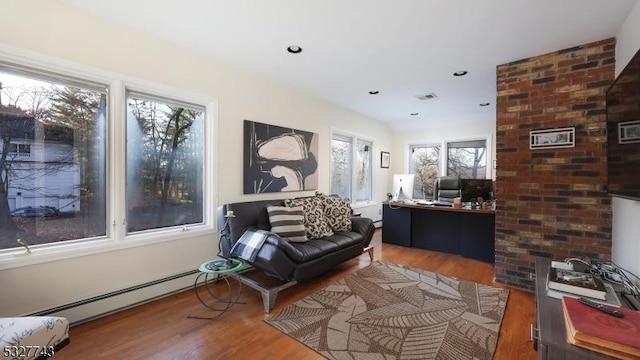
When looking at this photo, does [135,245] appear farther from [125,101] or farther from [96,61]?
[96,61]

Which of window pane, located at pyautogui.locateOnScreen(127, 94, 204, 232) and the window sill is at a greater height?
window pane, located at pyautogui.locateOnScreen(127, 94, 204, 232)

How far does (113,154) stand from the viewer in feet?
7.32

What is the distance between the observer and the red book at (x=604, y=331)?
0.97m

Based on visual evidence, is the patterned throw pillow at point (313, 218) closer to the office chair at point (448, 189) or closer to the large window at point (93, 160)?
the large window at point (93, 160)

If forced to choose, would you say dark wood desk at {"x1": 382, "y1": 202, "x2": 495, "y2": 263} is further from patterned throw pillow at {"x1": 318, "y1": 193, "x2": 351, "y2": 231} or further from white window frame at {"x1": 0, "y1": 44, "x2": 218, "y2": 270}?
white window frame at {"x1": 0, "y1": 44, "x2": 218, "y2": 270}

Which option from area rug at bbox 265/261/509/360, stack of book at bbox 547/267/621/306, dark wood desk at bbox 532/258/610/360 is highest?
stack of book at bbox 547/267/621/306

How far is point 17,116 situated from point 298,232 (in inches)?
95.6

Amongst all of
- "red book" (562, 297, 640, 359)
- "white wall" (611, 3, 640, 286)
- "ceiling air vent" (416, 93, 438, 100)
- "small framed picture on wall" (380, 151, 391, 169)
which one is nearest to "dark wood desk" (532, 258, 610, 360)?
"red book" (562, 297, 640, 359)

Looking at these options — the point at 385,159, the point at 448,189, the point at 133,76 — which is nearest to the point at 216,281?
the point at 133,76

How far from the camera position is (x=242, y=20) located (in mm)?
2160

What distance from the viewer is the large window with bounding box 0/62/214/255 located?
1.90 m

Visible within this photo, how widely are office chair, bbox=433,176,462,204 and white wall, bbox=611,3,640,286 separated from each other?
231 cm

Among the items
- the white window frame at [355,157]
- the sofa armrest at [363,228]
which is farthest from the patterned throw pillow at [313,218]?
the white window frame at [355,157]

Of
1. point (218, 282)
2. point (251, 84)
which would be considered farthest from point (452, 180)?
point (218, 282)
